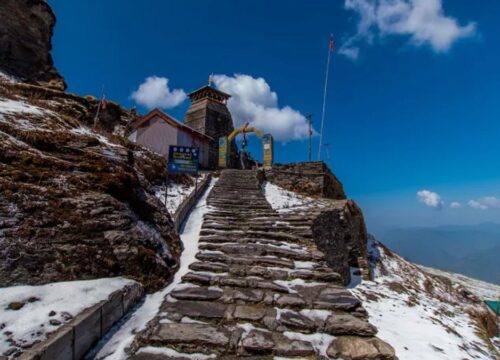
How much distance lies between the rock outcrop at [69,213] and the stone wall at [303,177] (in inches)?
431

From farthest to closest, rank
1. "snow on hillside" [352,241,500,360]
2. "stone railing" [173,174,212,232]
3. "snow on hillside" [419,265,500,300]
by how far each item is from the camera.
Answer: "snow on hillside" [419,265,500,300]
"stone railing" [173,174,212,232]
"snow on hillside" [352,241,500,360]

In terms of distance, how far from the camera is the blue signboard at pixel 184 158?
9.08m

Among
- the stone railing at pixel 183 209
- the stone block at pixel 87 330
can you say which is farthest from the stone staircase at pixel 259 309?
the stone railing at pixel 183 209

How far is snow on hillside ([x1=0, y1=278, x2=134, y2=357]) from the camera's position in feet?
7.57

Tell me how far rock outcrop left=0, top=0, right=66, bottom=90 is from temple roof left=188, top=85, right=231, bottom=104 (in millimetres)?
14447

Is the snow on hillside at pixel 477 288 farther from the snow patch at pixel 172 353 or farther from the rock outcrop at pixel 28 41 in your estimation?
the rock outcrop at pixel 28 41

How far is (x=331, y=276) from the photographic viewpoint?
4.59 metres

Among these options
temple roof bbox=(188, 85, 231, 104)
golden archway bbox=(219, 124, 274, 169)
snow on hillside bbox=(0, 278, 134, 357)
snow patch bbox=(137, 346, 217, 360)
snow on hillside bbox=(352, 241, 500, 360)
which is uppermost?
temple roof bbox=(188, 85, 231, 104)

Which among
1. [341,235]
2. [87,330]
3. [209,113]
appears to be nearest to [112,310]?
[87,330]

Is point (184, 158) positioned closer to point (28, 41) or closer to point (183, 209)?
point (183, 209)

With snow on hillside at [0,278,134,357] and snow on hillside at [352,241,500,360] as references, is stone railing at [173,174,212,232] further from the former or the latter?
snow on hillside at [352,241,500,360]

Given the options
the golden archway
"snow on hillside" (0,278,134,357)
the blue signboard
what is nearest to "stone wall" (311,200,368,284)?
the blue signboard

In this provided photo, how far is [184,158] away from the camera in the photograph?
9.16 metres

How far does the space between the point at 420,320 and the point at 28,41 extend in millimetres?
38452
